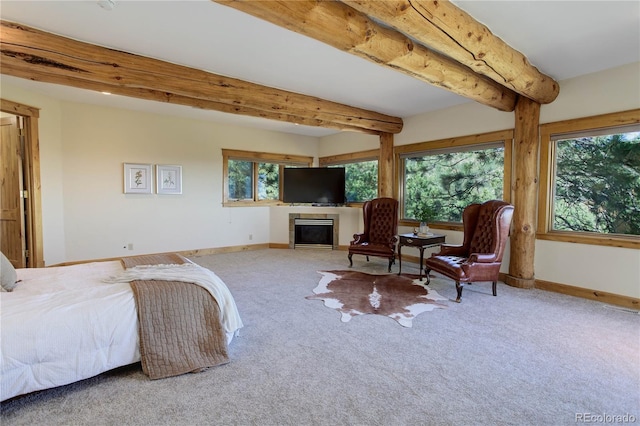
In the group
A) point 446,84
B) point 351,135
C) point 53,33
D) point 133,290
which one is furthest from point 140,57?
point 351,135

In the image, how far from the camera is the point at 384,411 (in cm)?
179

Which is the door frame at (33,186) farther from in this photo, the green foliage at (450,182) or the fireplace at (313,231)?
the green foliage at (450,182)

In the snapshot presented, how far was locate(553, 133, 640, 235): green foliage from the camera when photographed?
347 cm

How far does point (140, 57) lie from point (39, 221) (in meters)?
3.09

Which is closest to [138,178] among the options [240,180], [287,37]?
[240,180]

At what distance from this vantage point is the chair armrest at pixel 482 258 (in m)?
3.68

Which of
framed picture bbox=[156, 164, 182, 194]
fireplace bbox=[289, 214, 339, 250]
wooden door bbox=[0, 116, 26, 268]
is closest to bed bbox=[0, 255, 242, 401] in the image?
wooden door bbox=[0, 116, 26, 268]

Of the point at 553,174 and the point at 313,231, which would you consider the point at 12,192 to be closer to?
the point at 313,231

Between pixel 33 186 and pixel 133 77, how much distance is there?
105 inches

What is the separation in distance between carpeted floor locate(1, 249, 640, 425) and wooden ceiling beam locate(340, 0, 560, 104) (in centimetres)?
245

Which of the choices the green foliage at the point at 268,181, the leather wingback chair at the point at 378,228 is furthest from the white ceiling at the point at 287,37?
the green foliage at the point at 268,181

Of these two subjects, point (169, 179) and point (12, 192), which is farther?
point (169, 179)

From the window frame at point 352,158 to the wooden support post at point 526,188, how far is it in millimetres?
2587

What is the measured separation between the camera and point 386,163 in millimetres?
6012
